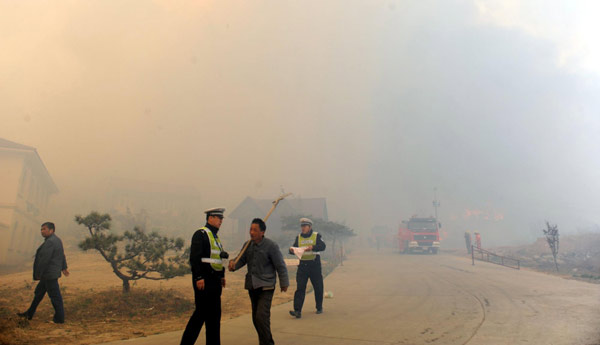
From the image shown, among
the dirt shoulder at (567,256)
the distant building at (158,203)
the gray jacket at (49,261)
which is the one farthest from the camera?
the distant building at (158,203)

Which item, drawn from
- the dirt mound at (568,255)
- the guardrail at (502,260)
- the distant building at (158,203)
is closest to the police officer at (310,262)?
the guardrail at (502,260)

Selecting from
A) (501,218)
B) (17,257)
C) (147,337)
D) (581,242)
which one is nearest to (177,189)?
(17,257)

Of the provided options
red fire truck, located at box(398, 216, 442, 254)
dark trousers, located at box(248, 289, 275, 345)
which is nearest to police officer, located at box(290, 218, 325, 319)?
dark trousers, located at box(248, 289, 275, 345)

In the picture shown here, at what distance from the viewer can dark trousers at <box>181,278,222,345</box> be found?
12.4 ft

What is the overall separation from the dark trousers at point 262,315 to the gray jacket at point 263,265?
0.10 m

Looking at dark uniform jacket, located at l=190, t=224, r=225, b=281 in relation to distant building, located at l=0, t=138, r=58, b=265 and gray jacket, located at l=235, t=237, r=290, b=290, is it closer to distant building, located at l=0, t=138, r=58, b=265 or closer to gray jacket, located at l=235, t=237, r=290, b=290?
gray jacket, located at l=235, t=237, r=290, b=290

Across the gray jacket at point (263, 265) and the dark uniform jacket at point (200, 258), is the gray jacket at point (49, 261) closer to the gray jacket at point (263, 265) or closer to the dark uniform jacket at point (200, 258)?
the dark uniform jacket at point (200, 258)

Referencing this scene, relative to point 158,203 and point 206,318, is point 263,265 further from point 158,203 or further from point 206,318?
point 158,203

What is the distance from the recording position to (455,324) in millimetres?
5445

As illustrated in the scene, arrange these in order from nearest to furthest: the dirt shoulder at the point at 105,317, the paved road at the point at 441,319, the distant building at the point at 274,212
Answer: the paved road at the point at 441,319 → the dirt shoulder at the point at 105,317 → the distant building at the point at 274,212

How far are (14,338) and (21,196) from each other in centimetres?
2328

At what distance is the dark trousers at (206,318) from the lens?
149 inches

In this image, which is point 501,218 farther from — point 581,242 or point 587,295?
point 587,295

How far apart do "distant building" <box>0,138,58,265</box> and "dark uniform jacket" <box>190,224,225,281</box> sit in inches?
971
